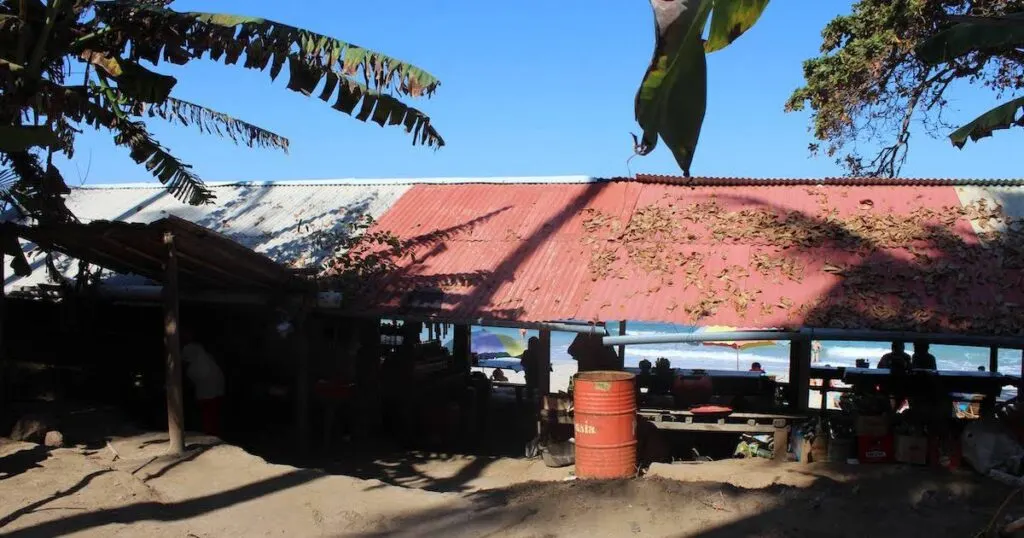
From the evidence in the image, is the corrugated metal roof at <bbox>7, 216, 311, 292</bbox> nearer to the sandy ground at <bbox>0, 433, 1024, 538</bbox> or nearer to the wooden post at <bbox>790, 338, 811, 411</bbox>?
the sandy ground at <bbox>0, 433, 1024, 538</bbox>

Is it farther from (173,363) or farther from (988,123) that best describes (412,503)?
Result: (988,123)

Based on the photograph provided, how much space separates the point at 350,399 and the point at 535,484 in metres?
4.52

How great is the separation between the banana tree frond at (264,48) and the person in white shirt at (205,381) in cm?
375

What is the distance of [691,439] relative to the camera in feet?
34.9

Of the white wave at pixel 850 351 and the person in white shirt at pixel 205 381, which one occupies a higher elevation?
the person in white shirt at pixel 205 381

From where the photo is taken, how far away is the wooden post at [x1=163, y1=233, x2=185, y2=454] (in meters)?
8.09

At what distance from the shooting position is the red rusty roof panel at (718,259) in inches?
Result: 348

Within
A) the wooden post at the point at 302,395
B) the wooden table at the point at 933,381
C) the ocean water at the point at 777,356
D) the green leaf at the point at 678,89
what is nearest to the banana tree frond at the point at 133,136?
the wooden post at the point at 302,395

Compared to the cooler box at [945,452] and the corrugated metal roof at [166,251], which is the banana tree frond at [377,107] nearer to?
the corrugated metal roof at [166,251]

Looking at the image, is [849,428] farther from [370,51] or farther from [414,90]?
[370,51]

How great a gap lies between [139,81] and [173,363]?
306 cm

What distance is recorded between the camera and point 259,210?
1382 cm

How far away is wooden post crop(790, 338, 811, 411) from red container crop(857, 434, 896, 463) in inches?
56.3

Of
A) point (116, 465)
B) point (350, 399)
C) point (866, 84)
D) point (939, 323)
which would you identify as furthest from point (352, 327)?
point (866, 84)
